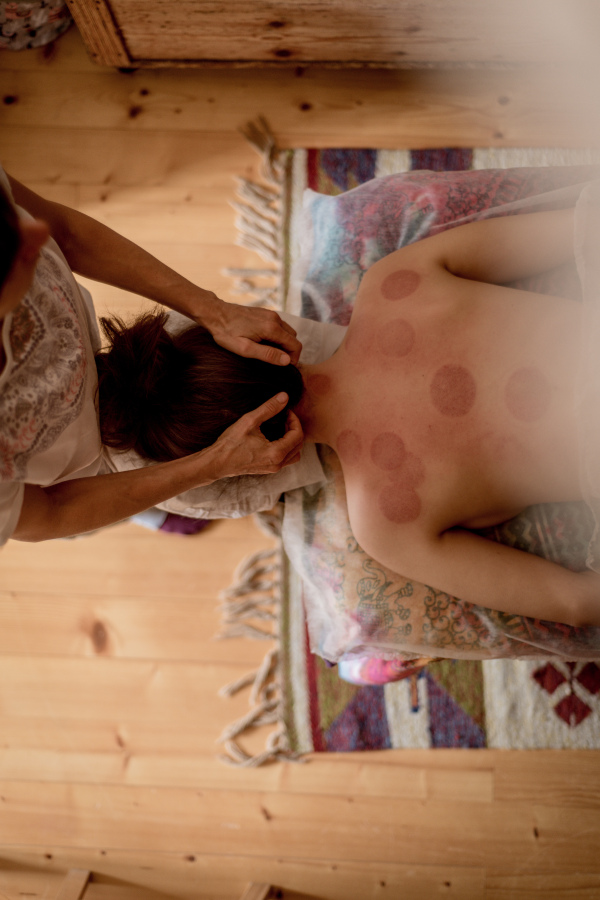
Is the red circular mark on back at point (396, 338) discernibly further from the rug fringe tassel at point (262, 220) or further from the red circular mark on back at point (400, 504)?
the rug fringe tassel at point (262, 220)

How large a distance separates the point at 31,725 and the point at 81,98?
155 centimetres

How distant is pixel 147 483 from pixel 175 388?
146 mm

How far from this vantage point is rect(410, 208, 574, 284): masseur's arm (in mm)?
964

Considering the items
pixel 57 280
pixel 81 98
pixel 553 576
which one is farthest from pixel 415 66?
pixel 553 576

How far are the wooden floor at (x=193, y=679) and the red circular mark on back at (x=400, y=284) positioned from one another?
0.57 metres

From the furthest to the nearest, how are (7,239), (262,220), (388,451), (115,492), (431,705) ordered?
(262,220) → (431,705) → (388,451) → (115,492) → (7,239)

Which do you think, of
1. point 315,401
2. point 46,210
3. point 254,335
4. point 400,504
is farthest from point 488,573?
point 46,210

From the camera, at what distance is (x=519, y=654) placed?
3.38 feet

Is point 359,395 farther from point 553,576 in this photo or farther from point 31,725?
point 31,725

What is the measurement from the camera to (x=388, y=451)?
951mm

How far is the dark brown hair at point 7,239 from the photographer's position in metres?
0.51

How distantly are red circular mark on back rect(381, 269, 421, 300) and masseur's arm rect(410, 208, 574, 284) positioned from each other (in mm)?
45

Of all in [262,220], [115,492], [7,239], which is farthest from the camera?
[262,220]

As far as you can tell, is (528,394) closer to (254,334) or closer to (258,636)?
(254,334)
